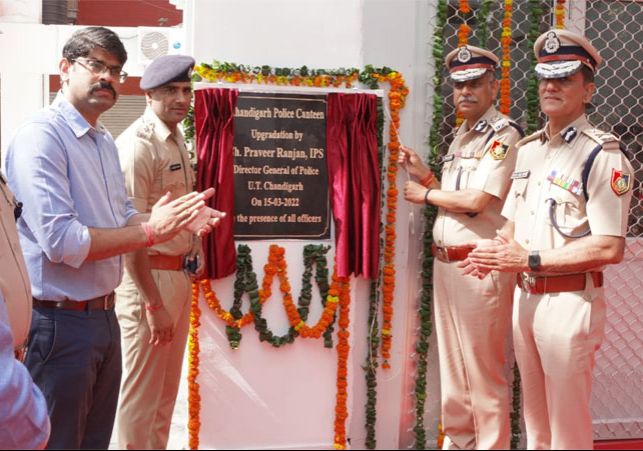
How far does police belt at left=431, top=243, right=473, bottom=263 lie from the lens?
3654 millimetres

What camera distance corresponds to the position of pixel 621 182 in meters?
2.81

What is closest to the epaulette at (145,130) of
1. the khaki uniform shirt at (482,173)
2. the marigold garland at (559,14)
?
the khaki uniform shirt at (482,173)

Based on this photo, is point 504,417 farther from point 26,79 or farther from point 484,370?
point 26,79

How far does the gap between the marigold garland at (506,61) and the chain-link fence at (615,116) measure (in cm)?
7

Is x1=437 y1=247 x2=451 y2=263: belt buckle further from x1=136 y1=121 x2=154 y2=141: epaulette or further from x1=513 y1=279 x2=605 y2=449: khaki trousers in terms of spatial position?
x1=136 y1=121 x2=154 y2=141: epaulette

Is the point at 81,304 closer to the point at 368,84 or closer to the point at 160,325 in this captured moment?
the point at 160,325

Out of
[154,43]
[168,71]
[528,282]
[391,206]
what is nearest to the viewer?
[528,282]

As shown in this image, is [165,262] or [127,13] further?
[127,13]

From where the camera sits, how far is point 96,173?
8.47ft

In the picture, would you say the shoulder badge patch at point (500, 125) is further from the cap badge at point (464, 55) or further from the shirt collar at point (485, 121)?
the cap badge at point (464, 55)

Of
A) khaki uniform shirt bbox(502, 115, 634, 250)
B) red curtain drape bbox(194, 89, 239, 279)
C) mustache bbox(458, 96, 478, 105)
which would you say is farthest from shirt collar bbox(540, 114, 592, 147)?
red curtain drape bbox(194, 89, 239, 279)

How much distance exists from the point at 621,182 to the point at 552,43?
709 millimetres

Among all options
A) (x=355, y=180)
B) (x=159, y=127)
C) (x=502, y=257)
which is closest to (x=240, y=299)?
(x=355, y=180)

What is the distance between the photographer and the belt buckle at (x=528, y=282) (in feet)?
9.76
